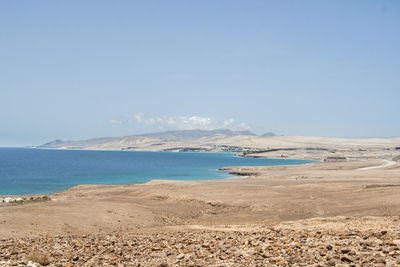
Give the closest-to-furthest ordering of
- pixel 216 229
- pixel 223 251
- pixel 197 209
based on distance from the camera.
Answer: pixel 223 251 < pixel 216 229 < pixel 197 209

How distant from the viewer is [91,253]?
13039 millimetres

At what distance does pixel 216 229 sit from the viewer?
20.2 metres

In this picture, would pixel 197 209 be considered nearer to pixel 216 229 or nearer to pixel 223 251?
pixel 216 229

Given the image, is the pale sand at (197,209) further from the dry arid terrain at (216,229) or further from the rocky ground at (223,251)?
the rocky ground at (223,251)

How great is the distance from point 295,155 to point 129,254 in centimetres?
18443

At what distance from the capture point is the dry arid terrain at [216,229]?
11.2 meters

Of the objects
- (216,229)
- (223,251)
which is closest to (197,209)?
(216,229)

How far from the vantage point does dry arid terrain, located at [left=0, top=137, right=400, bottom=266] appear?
11.2 meters

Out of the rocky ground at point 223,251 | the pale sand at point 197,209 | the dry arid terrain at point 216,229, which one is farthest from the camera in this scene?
the pale sand at point 197,209

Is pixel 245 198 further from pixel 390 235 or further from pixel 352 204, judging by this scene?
pixel 390 235

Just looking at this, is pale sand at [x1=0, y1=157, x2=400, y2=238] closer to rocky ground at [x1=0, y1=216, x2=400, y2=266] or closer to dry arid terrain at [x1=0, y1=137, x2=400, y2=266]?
dry arid terrain at [x1=0, y1=137, x2=400, y2=266]

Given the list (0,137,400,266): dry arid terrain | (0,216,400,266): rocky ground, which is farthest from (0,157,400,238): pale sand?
(0,216,400,266): rocky ground

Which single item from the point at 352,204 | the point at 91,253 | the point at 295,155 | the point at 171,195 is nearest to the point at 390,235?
the point at 91,253

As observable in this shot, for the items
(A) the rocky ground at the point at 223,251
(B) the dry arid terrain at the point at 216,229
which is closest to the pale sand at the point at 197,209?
(B) the dry arid terrain at the point at 216,229
